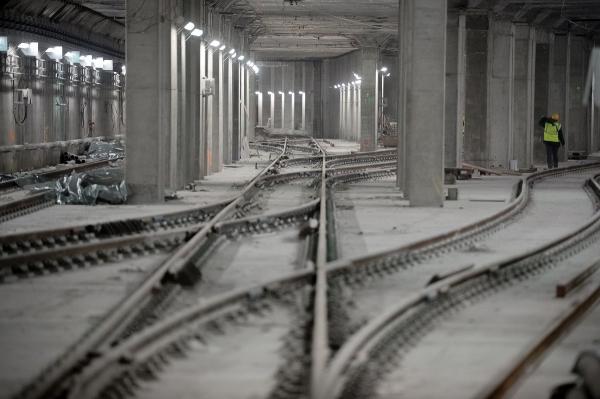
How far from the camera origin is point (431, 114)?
70.2 feet

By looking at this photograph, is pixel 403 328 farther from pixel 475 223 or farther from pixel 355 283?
pixel 475 223

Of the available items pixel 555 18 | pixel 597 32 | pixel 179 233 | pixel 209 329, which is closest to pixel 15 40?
pixel 179 233

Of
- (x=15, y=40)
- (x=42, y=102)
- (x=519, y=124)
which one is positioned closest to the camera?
(x=15, y=40)

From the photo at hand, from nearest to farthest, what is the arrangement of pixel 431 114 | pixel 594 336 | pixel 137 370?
pixel 137 370 < pixel 594 336 < pixel 431 114

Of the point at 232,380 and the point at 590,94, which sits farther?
the point at 590,94

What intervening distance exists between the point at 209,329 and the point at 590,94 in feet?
141

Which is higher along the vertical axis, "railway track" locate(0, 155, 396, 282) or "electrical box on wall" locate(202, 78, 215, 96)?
"electrical box on wall" locate(202, 78, 215, 96)

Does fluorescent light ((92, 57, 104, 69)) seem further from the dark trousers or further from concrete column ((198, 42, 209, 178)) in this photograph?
the dark trousers

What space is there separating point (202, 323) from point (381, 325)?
52.7 inches

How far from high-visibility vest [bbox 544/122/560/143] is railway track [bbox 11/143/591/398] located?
852 inches

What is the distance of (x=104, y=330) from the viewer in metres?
8.05

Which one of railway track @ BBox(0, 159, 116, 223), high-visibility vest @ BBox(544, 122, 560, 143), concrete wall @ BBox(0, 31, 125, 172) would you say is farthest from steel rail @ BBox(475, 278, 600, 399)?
high-visibility vest @ BBox(544, 122, 560, 143)

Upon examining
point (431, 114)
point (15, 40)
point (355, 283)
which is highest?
point (15, 40)

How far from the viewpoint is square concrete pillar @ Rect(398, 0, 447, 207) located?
21.1m
